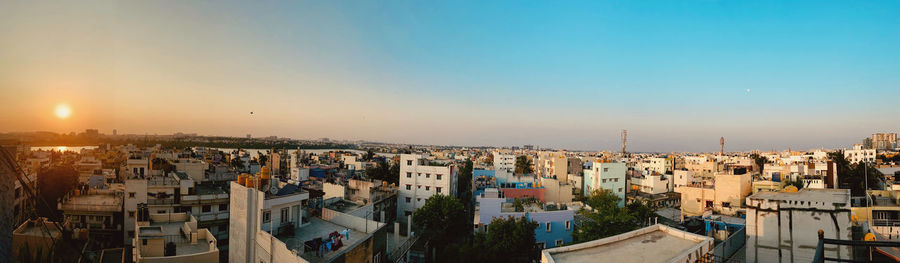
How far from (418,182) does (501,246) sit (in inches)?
538

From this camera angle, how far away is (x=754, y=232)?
8672mm

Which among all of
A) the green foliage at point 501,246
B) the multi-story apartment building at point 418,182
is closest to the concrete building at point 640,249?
the green foliage at point 501,246

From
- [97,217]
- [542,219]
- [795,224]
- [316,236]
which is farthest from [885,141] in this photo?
[97,217]

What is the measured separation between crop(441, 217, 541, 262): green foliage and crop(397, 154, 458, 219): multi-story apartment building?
A: 36.6 feet

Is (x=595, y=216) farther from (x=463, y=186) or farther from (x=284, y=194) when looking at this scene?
(x=463, y=186)

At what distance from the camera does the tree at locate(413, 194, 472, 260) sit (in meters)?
21.4

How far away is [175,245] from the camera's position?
11977 mm

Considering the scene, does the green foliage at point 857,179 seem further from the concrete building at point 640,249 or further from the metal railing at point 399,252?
the metal railing at point 399,252

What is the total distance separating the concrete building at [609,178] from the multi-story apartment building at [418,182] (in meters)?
12.8

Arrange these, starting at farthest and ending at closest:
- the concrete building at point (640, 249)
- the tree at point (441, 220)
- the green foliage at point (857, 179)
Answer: the green foliage at point (857, 179) → the tree at point (441, 220) → the concrete building at point (640, 249)

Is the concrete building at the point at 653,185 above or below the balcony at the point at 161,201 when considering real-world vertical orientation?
below

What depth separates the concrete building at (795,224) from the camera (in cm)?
793

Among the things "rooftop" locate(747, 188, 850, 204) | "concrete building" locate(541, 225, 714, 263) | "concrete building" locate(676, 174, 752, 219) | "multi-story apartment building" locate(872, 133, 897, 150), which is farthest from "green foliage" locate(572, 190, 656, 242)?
"multi-story apartment building" locate(872, 133, 897, 150)

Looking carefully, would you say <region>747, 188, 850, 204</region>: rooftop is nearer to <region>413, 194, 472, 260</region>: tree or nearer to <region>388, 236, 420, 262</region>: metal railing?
<region>388, 236, 420, 262</region>: metal railing
